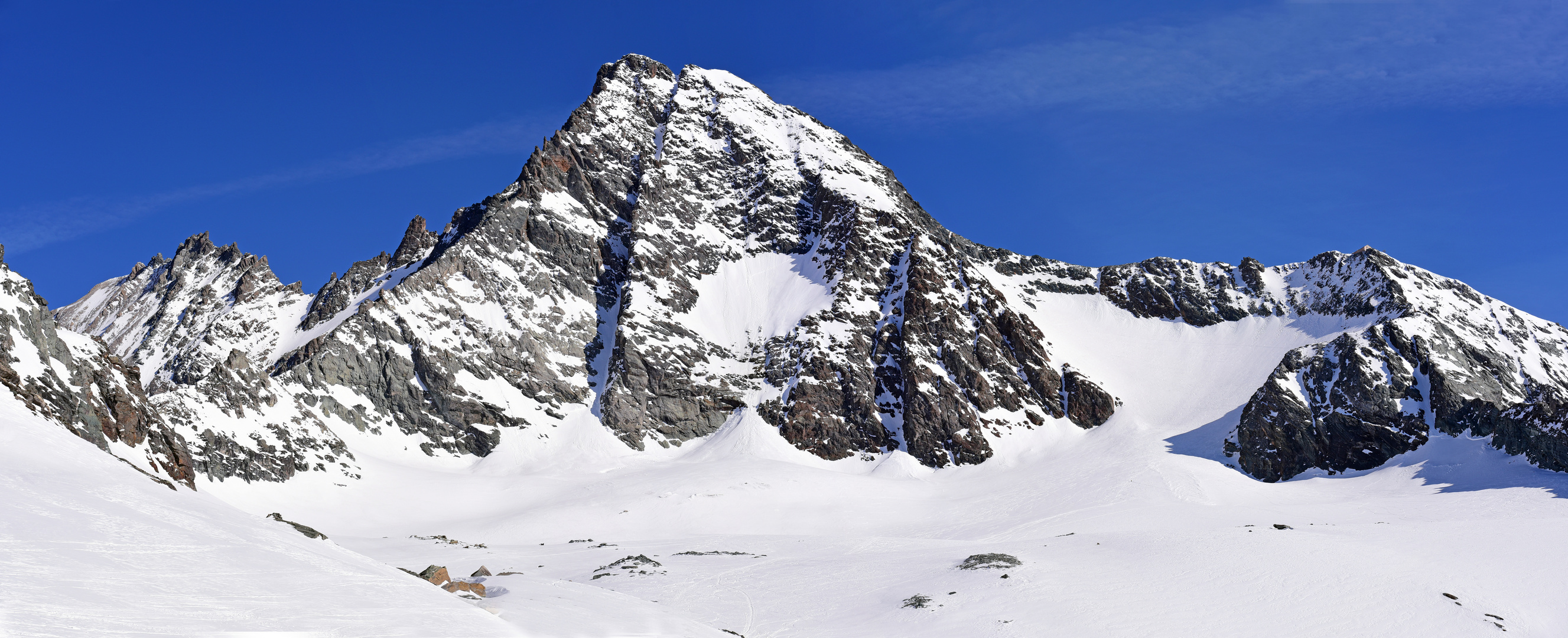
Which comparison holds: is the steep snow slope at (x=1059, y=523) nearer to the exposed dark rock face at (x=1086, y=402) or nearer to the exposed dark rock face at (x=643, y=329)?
the exposed dark rock face at (x=1086, y=402)

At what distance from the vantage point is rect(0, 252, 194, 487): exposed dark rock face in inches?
1943

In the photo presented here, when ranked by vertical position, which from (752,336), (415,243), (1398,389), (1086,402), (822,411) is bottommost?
(1398,389)

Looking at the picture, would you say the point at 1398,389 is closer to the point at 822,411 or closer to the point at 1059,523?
the point at 1059,523

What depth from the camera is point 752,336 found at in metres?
142

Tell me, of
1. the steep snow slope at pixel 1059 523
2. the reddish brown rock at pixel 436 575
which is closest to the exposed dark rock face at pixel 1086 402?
the steep snow slope at pixel 1059 523

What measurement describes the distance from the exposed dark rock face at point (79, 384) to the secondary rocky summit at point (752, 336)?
1344 inches

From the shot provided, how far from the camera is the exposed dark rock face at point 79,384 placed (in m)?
49.3

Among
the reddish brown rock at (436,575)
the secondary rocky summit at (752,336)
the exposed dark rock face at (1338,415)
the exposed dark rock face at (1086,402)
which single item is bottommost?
the reddish brown rock at (436,575)

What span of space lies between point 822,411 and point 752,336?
2107cm

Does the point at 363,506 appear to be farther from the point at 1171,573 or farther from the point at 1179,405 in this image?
the point at 1179,405

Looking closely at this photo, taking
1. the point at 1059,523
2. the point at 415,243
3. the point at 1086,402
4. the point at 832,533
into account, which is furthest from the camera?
the point at 415,243

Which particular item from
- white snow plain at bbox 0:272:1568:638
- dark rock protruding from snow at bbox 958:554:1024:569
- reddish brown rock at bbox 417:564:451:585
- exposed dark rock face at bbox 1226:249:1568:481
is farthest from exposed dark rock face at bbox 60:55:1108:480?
reddish brown rock at bbox 417:564:451:585

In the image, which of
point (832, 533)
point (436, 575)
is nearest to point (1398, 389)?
point (832, 533)

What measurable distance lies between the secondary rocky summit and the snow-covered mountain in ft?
1.84
